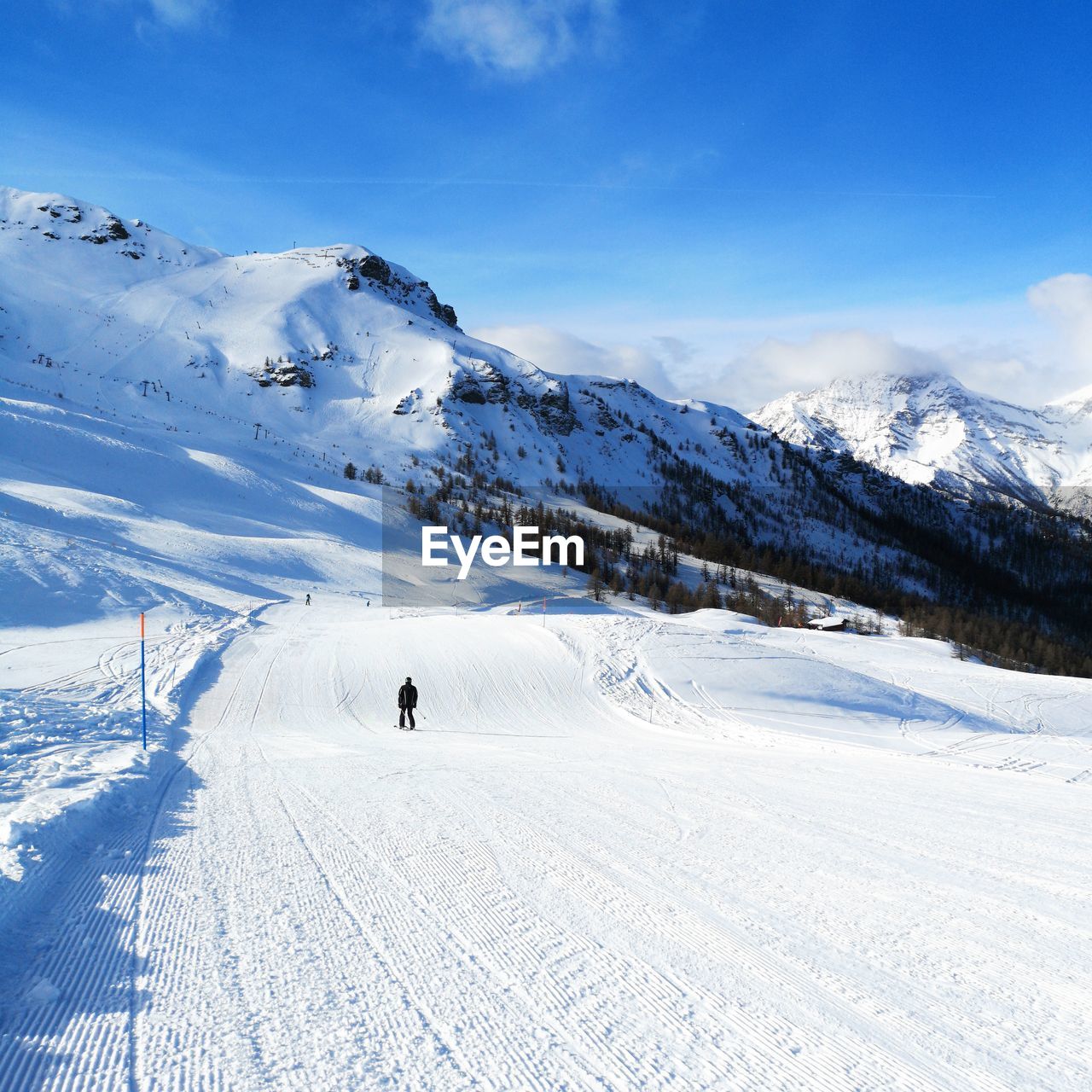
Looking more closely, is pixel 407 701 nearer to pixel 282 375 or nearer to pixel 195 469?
pixel 195 469

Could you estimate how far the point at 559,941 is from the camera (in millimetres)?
4148

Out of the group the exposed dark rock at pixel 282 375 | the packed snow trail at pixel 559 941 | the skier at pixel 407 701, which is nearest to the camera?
the packed snow trail at pixel 559 941

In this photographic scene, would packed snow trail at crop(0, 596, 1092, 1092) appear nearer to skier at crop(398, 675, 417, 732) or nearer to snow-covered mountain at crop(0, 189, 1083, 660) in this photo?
skier at crop(398, 675, 417, 732)

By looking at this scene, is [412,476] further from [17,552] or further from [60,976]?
[60,976]

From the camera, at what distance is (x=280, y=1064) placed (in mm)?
2857

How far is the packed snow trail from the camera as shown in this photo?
2979mm

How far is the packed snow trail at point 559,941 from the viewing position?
117 inches

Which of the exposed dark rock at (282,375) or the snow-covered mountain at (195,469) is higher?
the exposed dark rock at (282,375)

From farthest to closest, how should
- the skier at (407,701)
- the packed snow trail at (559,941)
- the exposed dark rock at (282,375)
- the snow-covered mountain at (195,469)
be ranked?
the exposed dark rock at (282,375), the snow-covered mountain at (195,469), the skier at (407,701), the packed snow trail at (559,941)

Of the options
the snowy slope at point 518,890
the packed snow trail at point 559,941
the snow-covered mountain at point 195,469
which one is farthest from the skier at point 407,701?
the snow-covered mountain at point 195,469

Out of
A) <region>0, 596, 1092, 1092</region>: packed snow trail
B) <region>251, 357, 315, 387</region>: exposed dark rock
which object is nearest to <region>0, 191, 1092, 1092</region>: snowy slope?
<region>0, 596, 1092, 1092</region>: packed snow trail

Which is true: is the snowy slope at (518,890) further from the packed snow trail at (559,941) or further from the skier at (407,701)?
the skier at (407,701)

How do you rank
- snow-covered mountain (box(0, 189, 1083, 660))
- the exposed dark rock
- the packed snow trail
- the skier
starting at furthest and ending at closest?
the exposed dark rock → snow-covered mountain (box(0, 189, 1083, 660)) → the skier → the packed snow trail

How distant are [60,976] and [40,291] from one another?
253791 millimetres
